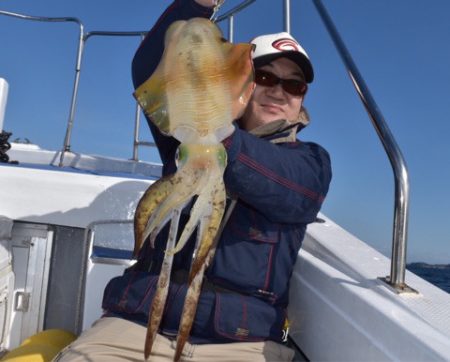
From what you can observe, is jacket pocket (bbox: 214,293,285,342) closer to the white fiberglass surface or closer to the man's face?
the white fiberglass surface

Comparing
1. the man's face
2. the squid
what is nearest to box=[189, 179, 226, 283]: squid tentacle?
the squid

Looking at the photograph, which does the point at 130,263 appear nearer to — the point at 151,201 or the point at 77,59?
the point at 151,201

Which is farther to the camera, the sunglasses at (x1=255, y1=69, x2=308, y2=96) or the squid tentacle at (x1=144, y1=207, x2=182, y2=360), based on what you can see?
the sunglasses at (x1=255, y1=69, x2=308, y2=96)

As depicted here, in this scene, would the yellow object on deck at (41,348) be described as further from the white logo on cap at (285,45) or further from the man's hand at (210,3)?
the white logo on cap at (285,45)

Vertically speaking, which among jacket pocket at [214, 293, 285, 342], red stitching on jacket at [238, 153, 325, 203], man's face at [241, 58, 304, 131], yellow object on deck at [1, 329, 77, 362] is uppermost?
man's face at [241, 58, 304, 131]

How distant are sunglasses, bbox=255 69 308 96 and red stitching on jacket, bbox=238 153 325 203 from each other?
69 cm

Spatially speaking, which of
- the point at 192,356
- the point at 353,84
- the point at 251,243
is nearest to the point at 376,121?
the point at 353,84

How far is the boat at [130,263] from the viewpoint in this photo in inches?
53.9

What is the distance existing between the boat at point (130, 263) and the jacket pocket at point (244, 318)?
0.72 feet

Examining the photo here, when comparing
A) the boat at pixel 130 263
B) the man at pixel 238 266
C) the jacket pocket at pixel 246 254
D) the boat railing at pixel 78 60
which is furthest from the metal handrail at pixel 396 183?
the boat railing at pixel 78 60

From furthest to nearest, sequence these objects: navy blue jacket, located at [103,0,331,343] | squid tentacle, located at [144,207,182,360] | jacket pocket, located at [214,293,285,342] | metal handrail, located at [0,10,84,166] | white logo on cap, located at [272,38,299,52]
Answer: metal handrail, located at [0,10,84,166]
white logo on cap, located at [272,38,299,52]
jacket pocket, located at [214,293,285,342]
navy blue jacket, located at [103,0,331,343]
squid tentacle, located at [144,207,182,360]

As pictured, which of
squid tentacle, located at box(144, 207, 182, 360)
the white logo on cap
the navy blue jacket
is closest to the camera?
squid tentacle, located at box(144, 207, 182, 360)

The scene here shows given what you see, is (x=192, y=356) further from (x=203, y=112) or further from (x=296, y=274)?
(x=203, y=112)

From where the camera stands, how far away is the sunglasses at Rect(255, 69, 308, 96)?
2.11 m
